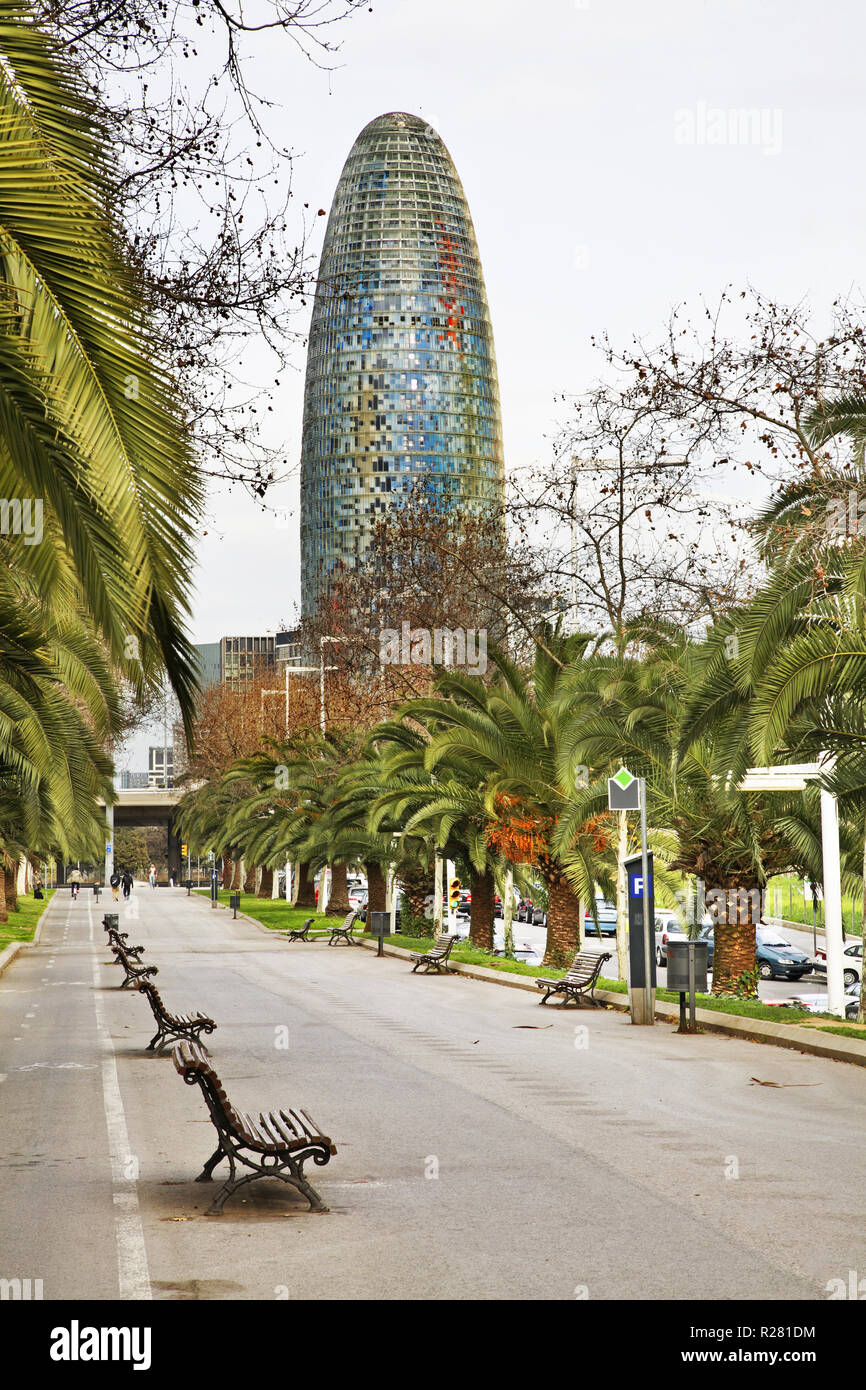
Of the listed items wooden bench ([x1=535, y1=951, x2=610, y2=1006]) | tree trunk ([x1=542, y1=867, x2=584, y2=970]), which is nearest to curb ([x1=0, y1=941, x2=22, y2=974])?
tree trunk ([x1=542, y1=867, x2=584, y2=970])

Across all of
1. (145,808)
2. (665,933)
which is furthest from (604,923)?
(145,808)

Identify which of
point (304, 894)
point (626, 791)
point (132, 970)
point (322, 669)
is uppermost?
point (322, 669)

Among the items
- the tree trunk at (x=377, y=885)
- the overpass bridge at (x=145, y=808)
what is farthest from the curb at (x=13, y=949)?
the overpass bridge at (x=145, y=808)

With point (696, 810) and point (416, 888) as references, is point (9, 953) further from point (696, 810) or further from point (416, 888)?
point (696, 810)

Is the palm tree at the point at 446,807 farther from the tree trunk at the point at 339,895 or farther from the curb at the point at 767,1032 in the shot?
the tree trunk at the point at 339,895

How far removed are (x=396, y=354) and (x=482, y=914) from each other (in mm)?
→ 123677

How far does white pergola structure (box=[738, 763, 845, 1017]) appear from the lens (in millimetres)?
20734

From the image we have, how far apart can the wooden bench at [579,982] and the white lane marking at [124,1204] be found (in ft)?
30.4

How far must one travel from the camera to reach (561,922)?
99.6ft

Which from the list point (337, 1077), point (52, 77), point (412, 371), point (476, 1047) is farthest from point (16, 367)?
point (412, 371)

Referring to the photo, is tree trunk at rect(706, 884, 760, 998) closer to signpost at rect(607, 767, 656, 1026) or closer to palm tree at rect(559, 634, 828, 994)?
palm tree at rect(559, 634, 828, 994)

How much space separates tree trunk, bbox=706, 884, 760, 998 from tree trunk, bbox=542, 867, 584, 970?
480 centimetres

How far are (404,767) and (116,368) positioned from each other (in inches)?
1148

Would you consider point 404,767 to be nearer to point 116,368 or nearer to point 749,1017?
point 749,1017
